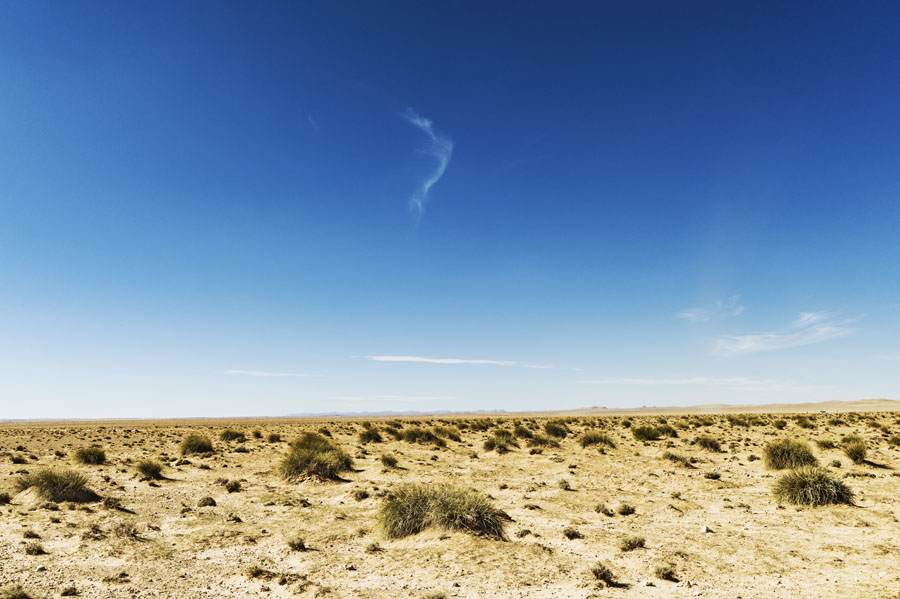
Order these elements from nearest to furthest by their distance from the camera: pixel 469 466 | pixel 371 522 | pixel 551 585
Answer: pixel 551 585
pixel 371 522
pixel 469 466

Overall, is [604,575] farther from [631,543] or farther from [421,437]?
[421,437]

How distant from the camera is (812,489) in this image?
52.9ft

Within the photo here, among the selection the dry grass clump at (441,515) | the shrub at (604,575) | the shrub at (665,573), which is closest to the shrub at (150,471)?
the dry grass clump at (441,515)

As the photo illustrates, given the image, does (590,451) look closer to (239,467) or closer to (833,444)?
(833,444)

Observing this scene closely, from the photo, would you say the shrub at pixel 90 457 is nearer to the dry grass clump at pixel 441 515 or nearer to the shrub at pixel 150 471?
the shrub at pixel 150 471

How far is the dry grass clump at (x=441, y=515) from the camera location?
13308 mm

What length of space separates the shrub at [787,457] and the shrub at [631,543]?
14201mm

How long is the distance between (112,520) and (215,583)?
760 cm

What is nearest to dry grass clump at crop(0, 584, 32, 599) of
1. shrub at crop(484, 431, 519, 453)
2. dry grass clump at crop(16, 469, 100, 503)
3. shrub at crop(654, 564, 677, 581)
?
dry grass clump at crop(16, 469, 100, 503)

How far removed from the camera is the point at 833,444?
100ft

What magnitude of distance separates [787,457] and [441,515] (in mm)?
17994

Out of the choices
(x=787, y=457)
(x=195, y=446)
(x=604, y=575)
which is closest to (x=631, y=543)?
(x=604, y=575)

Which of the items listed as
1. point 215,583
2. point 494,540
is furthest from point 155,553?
point 494,540

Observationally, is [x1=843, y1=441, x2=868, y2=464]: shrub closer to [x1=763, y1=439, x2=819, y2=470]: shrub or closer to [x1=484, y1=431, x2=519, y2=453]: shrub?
[x1=763, y1=439, x2=819, y2=470]: shrub
